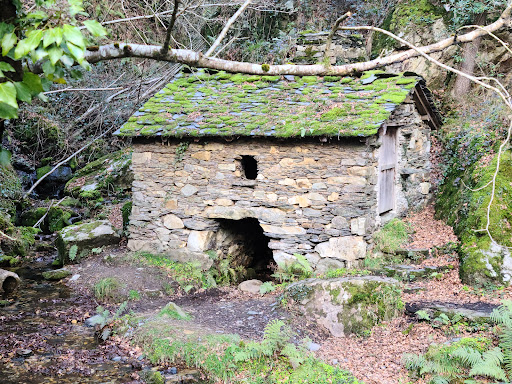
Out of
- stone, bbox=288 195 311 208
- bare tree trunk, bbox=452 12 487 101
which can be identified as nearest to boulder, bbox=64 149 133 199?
stone, bbox=288 195 311 208

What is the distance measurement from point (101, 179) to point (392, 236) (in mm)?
9441

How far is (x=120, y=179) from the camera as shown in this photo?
13.7 m

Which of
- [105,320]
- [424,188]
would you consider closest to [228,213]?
[105,320]

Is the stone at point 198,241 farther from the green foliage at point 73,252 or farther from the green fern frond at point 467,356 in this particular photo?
the green fern frond at point 467,356

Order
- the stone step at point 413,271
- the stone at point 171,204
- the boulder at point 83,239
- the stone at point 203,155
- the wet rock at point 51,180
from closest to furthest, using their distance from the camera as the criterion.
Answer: the stone step at point 413,271 → the stone at point 203,155 → the stone at point 171,204 → the boulder at point 83,239 → the wet rock at point 51,180

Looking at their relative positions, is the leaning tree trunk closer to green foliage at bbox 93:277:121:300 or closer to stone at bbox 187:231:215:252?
green foliage at bbox 93:277:121:300

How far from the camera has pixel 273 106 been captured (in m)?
8.46

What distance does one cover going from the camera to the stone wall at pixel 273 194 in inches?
301

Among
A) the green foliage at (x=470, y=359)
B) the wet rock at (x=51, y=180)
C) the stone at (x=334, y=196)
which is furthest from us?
the wet rock at (x=51, y=180)

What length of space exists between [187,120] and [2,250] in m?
5.38

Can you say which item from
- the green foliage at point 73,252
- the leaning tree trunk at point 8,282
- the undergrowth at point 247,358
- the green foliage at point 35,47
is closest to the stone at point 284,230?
the undergrowth at point 247,358

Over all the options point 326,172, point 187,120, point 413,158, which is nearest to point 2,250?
point 187,120

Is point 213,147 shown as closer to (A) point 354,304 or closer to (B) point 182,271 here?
(B) point 182,271

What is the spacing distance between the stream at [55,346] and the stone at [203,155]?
3244mm
